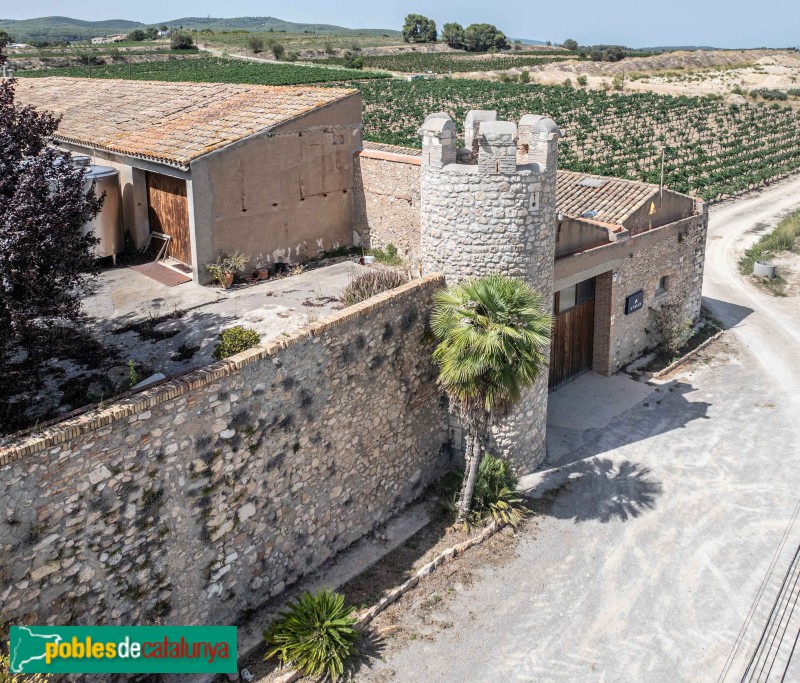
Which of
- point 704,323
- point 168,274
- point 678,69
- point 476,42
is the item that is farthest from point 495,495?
point 476,42

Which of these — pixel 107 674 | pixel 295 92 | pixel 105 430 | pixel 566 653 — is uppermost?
pixel 295 92

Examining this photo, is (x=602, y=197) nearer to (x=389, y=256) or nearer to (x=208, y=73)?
(x=389, y=256)

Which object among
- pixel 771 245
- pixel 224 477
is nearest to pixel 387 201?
pixel 224 477

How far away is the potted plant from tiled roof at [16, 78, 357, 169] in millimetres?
2220

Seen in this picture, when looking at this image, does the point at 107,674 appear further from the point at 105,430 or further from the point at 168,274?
the point at 168,274

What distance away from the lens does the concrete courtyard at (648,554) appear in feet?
35.2

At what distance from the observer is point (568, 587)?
12141 millimetres

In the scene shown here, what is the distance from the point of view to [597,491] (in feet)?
48.1

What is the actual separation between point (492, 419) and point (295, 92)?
10443 millimetres

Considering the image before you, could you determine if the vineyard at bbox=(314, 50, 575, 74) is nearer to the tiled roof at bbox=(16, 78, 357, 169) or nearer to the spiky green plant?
the tiled roof at bbox=(16, 78, 357, 169)

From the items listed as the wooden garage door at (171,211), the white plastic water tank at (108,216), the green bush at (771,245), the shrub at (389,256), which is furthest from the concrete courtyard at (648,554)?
the green bush at (771,245)

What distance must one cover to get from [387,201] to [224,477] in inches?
368

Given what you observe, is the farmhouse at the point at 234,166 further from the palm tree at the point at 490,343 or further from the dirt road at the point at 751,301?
the dirt road at the point at 751,301

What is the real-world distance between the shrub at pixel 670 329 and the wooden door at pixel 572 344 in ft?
8.77
